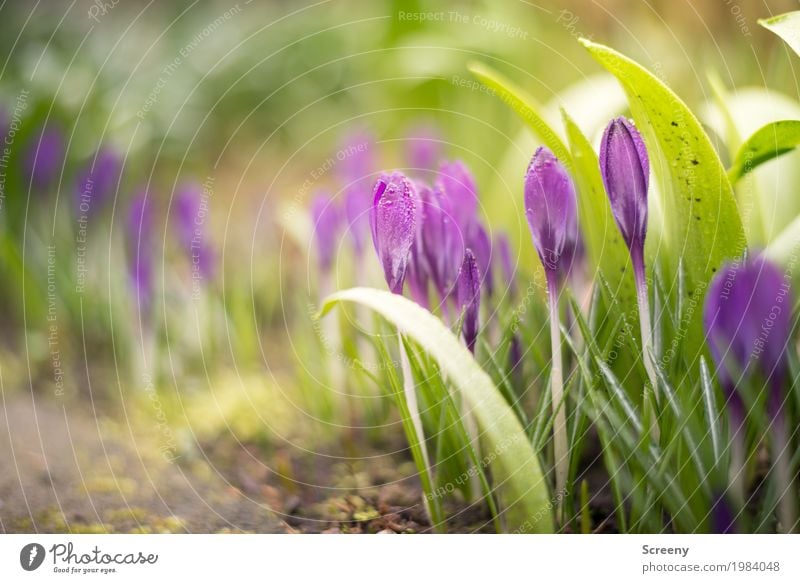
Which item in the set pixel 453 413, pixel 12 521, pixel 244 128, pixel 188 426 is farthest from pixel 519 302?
pixel 244 128

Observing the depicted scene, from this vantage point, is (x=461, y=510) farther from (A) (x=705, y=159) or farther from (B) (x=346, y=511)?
(A) (x=705, y=159)

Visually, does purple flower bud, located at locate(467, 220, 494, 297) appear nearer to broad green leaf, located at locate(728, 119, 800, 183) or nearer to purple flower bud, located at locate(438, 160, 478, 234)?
purple flower bud, located at locate(438, 160, 478, 234)

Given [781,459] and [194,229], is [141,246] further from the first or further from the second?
[781,459]

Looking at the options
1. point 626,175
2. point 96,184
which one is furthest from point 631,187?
point 96,184

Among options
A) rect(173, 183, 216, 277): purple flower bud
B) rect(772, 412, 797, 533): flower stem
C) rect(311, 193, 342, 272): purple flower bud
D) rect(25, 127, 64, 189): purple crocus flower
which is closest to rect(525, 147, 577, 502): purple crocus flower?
rect(772, 412, 797, 533): flower stem

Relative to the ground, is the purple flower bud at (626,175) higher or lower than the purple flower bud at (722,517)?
higher

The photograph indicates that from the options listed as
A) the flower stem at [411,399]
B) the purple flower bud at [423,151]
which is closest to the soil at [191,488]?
the flower stem at [411,399]

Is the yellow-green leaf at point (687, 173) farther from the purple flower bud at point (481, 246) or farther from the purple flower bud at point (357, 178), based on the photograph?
the purple flower bud at point (357, 178)
